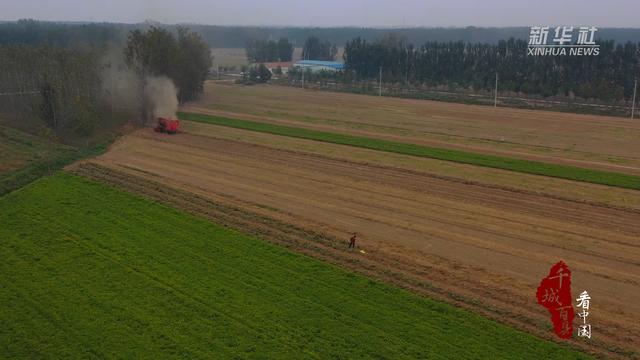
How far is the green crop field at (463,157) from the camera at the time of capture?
33.7 m

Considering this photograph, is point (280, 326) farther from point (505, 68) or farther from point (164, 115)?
point (505, 68)

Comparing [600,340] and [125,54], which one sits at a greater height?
[125,54]

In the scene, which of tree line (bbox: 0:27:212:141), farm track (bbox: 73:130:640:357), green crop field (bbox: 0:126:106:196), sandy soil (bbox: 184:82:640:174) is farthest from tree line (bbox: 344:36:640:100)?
green crop field (bbox: 0:126:106:196)

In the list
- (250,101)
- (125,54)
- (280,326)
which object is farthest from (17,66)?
(280,326)

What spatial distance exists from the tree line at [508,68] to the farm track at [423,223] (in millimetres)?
46863

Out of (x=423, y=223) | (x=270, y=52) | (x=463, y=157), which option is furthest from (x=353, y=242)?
(x=270, y=52)

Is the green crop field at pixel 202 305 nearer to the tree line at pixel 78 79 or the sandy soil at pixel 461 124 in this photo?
the tree line at pixel 78 79

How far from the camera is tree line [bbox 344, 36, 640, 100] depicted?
72.2 m

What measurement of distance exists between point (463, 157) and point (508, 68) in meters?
45.7

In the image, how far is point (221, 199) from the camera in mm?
29172

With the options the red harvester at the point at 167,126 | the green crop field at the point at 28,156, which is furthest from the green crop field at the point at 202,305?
the red harvester at the point at 167,126

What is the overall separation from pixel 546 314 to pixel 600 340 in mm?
1765

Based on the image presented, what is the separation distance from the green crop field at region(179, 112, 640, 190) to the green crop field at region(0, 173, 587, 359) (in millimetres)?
18987

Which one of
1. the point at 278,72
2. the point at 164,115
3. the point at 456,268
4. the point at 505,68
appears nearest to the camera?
the point at 456,268
